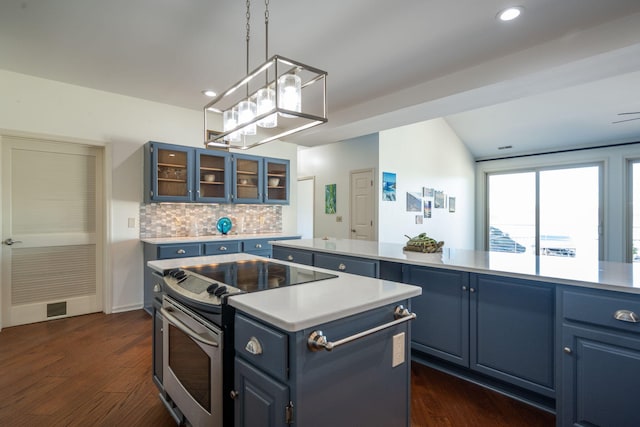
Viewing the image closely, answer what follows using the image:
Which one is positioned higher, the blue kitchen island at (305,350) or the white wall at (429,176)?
the white wall at (429,176)

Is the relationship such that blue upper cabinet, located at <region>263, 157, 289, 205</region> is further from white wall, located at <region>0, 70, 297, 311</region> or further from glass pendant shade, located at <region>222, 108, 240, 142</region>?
Answer: glass pendant shade, located at <region>222, 108, 240, 142</region>

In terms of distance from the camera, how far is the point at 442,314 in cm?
234

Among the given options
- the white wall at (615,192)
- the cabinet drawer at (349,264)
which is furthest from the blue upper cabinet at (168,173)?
the white wall at (615,192)

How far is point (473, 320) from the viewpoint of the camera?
218 centimetres

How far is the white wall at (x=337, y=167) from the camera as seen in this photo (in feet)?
19.0

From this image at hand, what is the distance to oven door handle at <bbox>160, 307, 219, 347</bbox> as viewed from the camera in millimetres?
1357

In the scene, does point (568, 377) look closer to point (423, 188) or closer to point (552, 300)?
point (552, 300)

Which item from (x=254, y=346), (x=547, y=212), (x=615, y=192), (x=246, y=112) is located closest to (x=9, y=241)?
(x=246, y=112)

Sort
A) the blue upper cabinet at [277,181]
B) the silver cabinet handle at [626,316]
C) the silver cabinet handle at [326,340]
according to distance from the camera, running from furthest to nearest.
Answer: the blue upper cabinet at [277,181] < the silver cabinet handle at [626,316] < the silver cabinet handle at [326,340]

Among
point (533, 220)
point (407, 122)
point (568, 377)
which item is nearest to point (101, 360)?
point (568, 377)

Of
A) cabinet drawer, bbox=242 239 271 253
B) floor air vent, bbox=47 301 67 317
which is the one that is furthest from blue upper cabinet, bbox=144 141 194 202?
floor air vent, bbox=47 301 67 317

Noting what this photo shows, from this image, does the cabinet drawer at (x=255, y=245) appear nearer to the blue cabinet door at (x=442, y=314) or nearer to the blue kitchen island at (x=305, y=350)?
the blue cabinet door at (x=442, y=314)

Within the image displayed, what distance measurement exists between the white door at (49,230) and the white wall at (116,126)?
205 mm

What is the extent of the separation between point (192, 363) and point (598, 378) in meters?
1.95
